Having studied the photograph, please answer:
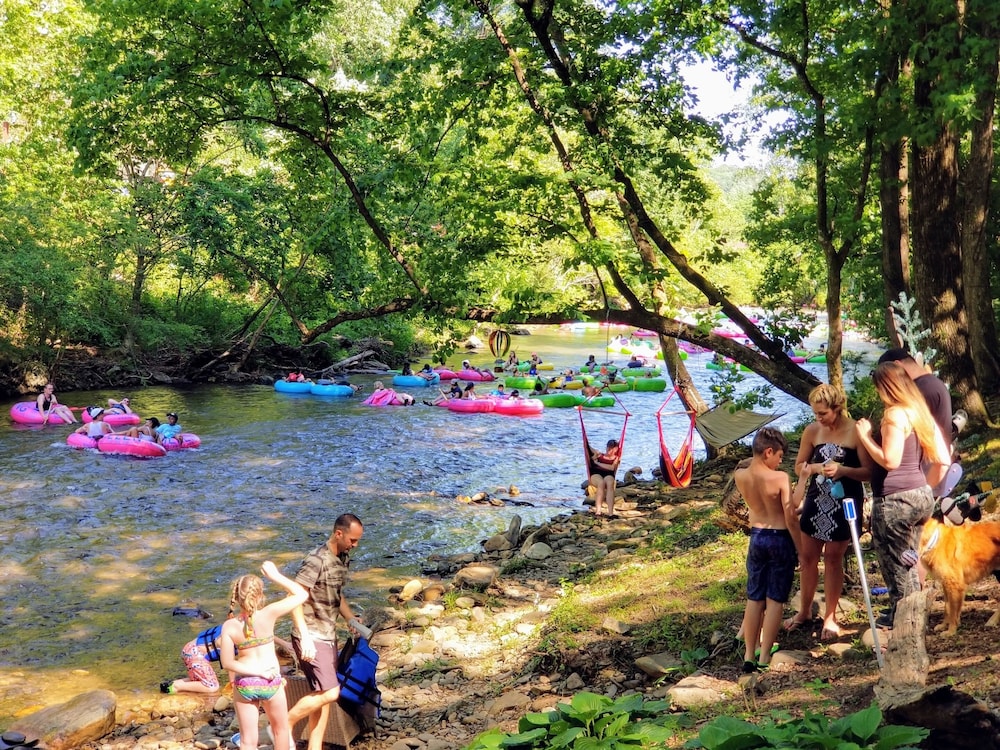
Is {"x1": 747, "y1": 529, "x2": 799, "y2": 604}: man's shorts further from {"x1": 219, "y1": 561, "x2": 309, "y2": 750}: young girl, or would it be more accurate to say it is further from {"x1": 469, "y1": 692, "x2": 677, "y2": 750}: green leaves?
{"x1": 219, "y1": 561, "x2": 309, "y2": 750}: young girl

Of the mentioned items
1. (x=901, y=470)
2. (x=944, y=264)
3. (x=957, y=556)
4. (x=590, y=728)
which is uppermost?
(x=944, y=264)

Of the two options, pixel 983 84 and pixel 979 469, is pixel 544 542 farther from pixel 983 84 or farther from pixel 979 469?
pixel 983 84

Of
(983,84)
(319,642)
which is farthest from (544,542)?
(983,84)

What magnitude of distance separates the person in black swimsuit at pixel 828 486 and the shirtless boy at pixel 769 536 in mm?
173

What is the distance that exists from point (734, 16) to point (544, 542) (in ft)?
21.7

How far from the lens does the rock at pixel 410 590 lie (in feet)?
30.3

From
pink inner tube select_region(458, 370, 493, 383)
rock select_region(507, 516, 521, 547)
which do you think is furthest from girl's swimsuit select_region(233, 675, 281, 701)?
pink inner tube select_region(458, 370, 493, 383)

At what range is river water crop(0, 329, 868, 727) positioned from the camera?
27.8 feet

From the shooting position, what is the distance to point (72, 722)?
6355mm

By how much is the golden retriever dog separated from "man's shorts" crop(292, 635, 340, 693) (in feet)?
10.9

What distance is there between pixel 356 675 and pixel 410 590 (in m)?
3.87

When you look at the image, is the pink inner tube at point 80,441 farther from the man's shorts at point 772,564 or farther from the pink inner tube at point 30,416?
the man's shorts at point 772,564

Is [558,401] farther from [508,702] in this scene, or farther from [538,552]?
[508,702]

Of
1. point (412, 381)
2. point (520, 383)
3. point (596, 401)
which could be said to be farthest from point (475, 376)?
point (596, 401)
